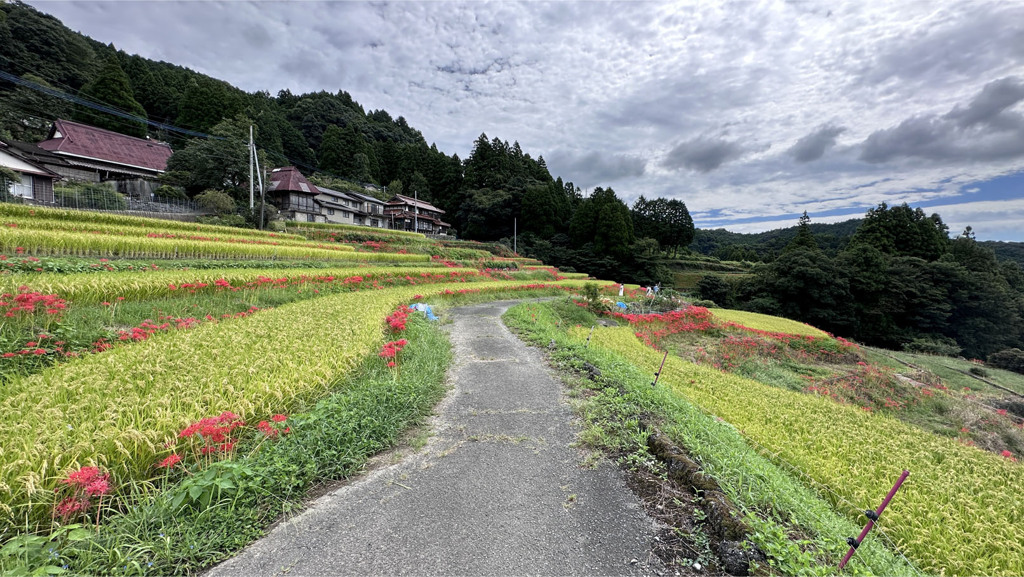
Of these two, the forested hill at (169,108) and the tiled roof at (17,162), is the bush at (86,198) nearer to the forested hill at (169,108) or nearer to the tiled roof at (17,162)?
the tiled roof at (17,162)

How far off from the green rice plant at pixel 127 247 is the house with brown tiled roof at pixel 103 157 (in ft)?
66.6

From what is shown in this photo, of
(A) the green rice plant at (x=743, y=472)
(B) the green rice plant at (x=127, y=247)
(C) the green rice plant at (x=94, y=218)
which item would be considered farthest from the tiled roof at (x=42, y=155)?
(A) the green rice plant at (x=743, y=472)

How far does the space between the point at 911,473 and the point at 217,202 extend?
29.9 metres

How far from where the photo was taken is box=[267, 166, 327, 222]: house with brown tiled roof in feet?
101

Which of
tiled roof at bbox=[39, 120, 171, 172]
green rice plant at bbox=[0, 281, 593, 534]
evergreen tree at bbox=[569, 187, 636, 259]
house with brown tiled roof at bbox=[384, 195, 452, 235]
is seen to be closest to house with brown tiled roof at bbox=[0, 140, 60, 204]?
tiled roof at bbox=[39, 120, 171, 172]

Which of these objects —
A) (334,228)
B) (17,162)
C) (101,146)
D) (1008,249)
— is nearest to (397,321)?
(334,228)

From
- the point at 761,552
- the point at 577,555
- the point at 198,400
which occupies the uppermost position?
the point at 198,400

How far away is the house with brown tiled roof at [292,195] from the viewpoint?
101 feet

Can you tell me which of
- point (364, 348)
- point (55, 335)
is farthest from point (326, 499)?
point (55, 335)

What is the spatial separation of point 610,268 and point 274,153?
42996 millimetres

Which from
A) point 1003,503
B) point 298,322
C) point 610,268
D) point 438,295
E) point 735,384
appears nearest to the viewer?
point 1003,503

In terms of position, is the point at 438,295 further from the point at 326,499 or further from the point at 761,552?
the point at 761,552

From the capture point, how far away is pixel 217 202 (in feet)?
70.9

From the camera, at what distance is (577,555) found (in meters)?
2.44
